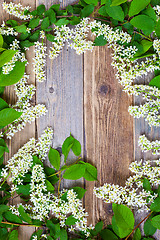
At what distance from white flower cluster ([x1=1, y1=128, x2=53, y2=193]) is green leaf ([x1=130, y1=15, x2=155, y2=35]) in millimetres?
623

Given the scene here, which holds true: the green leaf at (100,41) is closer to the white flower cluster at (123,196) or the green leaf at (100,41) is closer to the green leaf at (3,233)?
the white flower cluster at (123,196)

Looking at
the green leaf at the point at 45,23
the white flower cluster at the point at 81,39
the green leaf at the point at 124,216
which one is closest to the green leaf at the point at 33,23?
the green leaf at the point at 45,23

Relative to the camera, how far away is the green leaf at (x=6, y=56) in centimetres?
100

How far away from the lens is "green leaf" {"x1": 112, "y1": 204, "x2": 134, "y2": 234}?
1.03m

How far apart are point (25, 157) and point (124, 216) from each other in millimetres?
524

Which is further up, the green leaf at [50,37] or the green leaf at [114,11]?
the green leaf at [114,11]

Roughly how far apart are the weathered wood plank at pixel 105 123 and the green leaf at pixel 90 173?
0.04 metres

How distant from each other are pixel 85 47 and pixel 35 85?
31 cm

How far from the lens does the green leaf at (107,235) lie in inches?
42.3

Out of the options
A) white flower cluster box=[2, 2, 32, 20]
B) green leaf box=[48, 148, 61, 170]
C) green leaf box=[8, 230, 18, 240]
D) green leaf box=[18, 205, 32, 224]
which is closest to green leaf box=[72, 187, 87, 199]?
green leaf box=[48, 148, 61, 170]

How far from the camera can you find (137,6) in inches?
39.5

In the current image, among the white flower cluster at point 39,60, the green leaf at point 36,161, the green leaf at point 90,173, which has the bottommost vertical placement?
the green leaf at point 90,173

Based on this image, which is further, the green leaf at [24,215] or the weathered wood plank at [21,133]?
the weathered wood plank at [21,133]

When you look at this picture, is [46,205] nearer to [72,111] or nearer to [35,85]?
[72,111]
